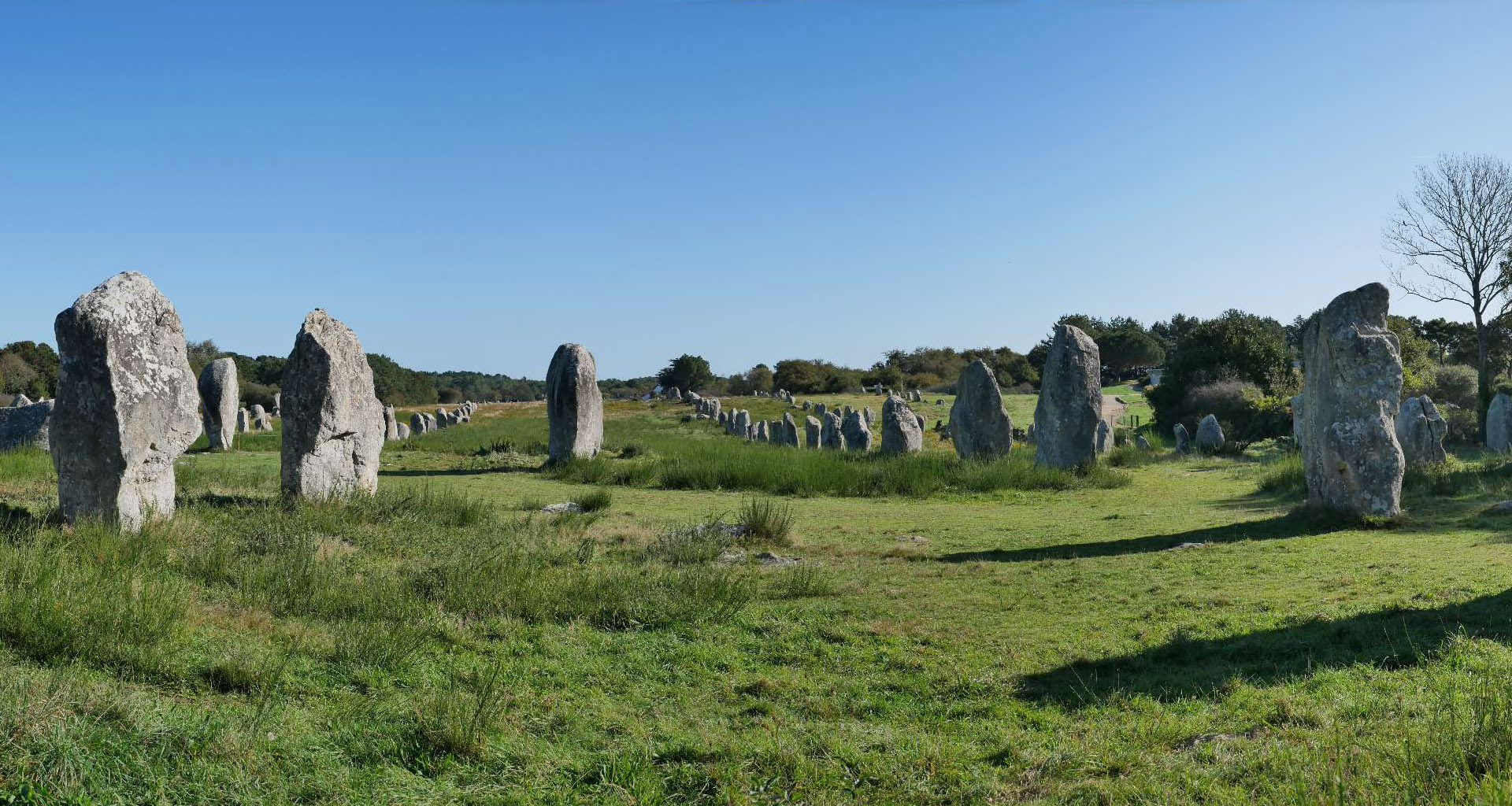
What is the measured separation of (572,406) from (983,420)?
8.91 metres

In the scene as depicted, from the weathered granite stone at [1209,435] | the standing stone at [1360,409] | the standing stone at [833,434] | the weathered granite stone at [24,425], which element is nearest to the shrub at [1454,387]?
the weathered granite stone at [1209,435]

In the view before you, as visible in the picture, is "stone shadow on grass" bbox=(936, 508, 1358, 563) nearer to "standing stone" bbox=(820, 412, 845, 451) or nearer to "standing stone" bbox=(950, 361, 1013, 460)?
"standing stone" bbox=(950, 361, 1013, 460)

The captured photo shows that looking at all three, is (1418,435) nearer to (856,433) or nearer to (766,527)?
(856,433)

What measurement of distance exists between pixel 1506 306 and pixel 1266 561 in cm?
2960

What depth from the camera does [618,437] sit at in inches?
1118

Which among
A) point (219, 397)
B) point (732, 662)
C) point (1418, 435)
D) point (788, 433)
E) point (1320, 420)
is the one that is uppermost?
point (219, 397)

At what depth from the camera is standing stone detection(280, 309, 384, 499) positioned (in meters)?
12.0

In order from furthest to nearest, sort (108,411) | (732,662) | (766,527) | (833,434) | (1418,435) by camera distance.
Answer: (833,434)
(1418,435)
(766,527)
(108,411)
(732,662)

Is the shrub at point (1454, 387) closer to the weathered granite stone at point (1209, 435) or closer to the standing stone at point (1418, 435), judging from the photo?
the weathered granite stone at point (1209, 435)

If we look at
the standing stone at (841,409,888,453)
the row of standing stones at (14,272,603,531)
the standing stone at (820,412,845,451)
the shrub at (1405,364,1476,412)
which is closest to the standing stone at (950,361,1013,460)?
the standing stone at (841,409,888,453)

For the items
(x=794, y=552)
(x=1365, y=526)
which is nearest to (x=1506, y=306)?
(x=1365, y=526)

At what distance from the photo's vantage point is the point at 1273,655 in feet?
19.3

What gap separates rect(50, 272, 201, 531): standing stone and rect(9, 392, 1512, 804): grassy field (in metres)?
0.50

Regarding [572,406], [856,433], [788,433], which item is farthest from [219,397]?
[856,433]
